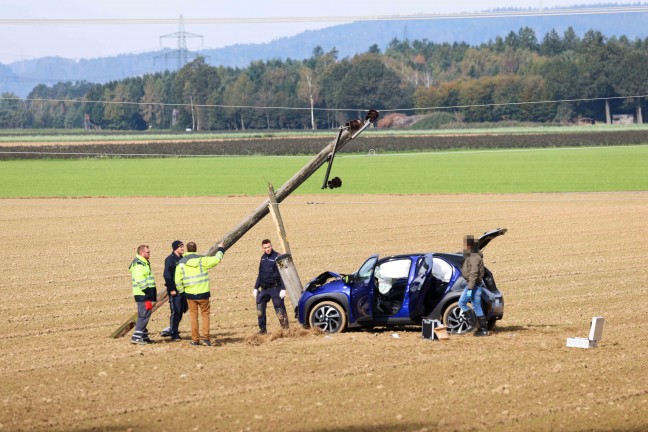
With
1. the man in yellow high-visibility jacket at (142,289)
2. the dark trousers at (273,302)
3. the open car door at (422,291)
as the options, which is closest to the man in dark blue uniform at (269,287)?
the dark trousers at (273,302)

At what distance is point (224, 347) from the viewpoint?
18.5 meters

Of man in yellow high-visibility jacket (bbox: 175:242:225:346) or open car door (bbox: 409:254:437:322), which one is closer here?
man in yellow high-visibility jacket (bbox: 175:242:225:346)

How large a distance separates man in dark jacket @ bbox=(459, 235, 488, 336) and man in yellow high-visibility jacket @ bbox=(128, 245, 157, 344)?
494cm

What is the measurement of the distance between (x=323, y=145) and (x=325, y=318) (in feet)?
241

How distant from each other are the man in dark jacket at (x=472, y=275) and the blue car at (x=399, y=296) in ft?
0.84

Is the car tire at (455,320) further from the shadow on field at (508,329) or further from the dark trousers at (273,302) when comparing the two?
the dark trousers at (273,302)

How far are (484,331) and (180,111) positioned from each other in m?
106

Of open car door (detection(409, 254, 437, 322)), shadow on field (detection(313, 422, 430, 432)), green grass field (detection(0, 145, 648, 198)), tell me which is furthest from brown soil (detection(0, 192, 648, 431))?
green grass field (detection(0, 145, 648, 198))

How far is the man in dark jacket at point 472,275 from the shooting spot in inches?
707

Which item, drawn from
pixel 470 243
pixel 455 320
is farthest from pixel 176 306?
pixel 470 243

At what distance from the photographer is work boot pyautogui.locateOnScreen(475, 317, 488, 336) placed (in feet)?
60.4

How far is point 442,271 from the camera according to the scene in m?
18.8

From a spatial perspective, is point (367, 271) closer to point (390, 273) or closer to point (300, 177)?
point (390, 273)

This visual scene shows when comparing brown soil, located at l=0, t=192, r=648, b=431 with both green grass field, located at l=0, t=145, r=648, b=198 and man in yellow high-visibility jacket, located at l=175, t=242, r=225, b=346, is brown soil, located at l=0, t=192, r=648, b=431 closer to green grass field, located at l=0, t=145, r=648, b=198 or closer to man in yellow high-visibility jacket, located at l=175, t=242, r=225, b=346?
man in yellow high-visibility jacket, located at l=175, t=242, r=225, b=346
